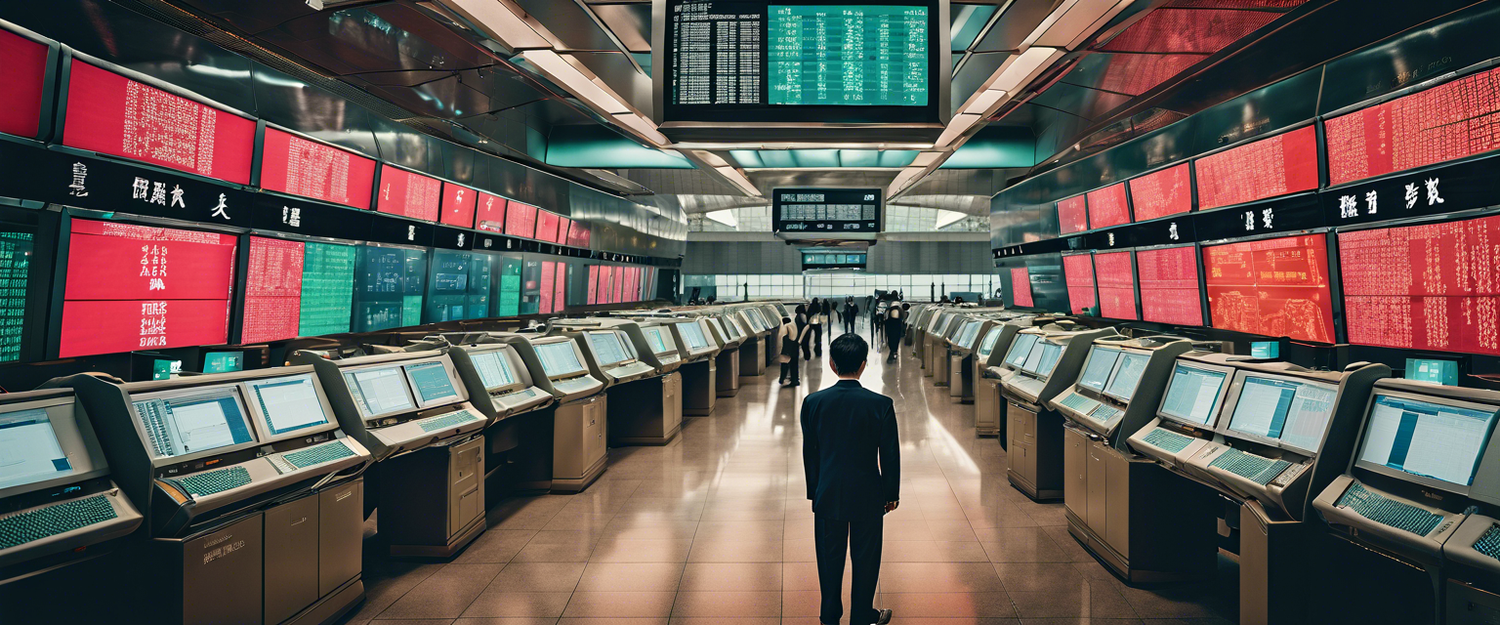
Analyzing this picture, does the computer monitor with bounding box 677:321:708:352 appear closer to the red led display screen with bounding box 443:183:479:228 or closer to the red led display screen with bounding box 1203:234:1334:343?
the red led display screen with bounding box 443:183:479:228

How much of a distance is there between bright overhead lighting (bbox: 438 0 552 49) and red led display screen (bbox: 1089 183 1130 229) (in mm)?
6077

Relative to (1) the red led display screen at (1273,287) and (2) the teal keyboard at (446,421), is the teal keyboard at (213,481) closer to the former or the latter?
(2) the teal keyboard at (446,421)

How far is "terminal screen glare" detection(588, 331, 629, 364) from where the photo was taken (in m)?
5.81

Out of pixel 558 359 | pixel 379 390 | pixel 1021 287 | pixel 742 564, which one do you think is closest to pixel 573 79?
pixel 558 359

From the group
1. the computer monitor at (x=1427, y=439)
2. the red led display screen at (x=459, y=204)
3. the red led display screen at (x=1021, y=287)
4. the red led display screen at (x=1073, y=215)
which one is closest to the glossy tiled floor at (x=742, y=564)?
the computer monitor at (x=1427, y=439)

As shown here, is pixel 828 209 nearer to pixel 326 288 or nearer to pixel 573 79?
pixel 573 79

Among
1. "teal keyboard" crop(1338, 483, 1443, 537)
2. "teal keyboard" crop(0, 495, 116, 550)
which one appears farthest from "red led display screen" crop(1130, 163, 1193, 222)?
"teal keyboard" crop(0, 495, 116, 550)

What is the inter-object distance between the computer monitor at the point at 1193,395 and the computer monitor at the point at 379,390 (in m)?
4.11

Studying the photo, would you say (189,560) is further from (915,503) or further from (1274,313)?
(1274,313)

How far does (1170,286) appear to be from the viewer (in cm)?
638

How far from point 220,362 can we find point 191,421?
2.06 ft

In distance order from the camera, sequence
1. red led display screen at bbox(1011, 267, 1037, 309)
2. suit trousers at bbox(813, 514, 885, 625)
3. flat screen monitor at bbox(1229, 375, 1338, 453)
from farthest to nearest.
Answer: red led display screen at bbox(1011, 267, 1037, 309)
suit trousers at bbox(813, 514, 885, 625)
flat screen monitor at bbox(1229, 375, 1338, 453)

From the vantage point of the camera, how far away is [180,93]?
4328 millimetres

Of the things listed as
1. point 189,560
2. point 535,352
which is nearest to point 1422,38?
point 535,352
